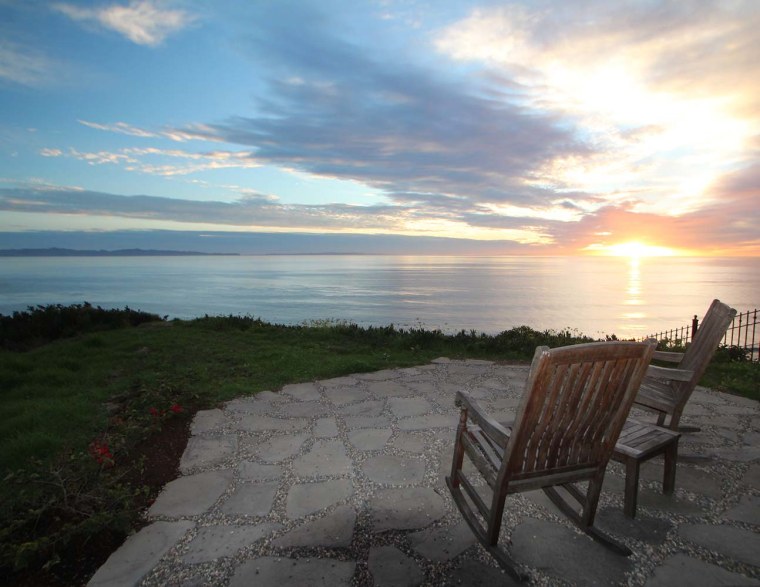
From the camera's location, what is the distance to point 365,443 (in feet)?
12.1

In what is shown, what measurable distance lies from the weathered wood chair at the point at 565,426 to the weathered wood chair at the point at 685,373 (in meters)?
1.02

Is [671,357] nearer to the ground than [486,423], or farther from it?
farther from it

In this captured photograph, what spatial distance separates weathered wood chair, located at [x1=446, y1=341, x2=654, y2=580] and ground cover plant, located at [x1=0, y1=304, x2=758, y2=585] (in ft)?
7.27

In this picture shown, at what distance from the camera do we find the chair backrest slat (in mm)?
2029

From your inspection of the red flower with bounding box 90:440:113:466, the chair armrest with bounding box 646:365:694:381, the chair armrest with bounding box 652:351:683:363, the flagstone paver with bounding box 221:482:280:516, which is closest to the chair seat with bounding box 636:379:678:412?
the chair armrest with bounding box 646:365:694:381

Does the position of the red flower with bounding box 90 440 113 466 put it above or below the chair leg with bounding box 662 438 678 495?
below

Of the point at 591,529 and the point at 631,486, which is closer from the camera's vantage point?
the point at 591,529

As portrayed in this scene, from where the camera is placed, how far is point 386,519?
8.54 feet

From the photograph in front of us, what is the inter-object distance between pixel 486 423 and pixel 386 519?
920 millimetres

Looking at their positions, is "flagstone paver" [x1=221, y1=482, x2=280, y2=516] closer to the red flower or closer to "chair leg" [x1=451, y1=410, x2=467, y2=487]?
the red flower

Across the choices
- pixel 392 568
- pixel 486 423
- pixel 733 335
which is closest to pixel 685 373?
pixel 486 423

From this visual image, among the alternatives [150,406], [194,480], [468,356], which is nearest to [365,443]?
[194,480]

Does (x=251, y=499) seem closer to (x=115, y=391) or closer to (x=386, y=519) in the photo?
(x=386, y=519)

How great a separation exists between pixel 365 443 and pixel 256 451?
0.95 metres
